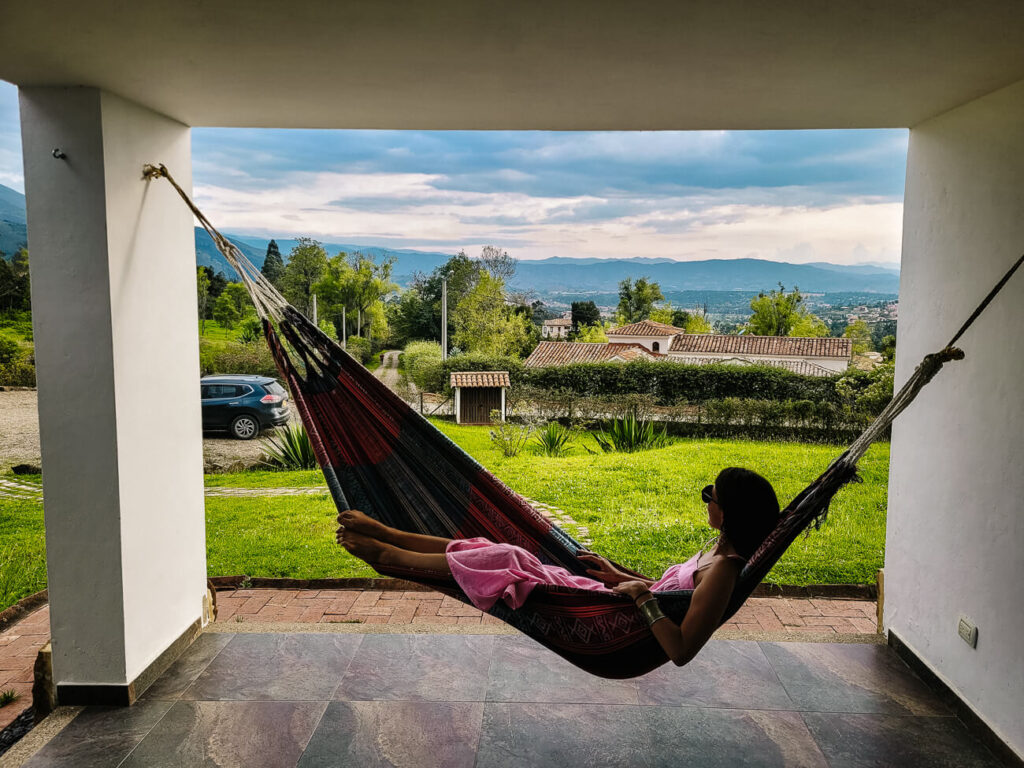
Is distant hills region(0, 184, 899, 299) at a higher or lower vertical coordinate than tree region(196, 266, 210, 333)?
higher

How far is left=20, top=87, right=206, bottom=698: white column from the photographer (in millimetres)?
1999

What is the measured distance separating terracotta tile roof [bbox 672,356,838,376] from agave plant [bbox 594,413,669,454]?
4.12ft

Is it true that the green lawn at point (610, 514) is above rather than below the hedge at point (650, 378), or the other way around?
below

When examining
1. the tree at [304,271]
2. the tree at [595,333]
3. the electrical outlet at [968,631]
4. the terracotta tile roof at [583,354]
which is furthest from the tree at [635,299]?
the electrical outlet at [968,631]

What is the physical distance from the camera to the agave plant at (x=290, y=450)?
619 cm

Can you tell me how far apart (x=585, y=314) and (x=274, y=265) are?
5.33 m

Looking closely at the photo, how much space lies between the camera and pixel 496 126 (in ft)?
7.89

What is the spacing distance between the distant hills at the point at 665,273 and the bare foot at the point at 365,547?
29.2ft

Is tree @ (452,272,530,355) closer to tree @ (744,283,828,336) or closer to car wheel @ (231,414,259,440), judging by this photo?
tree @ (744,283,828,336)

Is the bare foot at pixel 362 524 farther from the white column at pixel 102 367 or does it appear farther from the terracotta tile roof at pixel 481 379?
the terracotta tile roof at pixel 481 379

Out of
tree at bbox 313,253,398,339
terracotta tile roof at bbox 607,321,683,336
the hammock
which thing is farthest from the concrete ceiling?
tree at bbox 313,253,398,339

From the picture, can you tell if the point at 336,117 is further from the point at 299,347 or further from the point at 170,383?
the point at 170,383

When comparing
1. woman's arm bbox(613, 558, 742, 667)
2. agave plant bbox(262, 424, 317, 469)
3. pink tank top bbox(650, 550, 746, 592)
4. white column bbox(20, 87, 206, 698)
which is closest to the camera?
woman's arm bbox(613, 558, 742, 667)

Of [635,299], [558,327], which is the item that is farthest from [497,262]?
[635,299]
